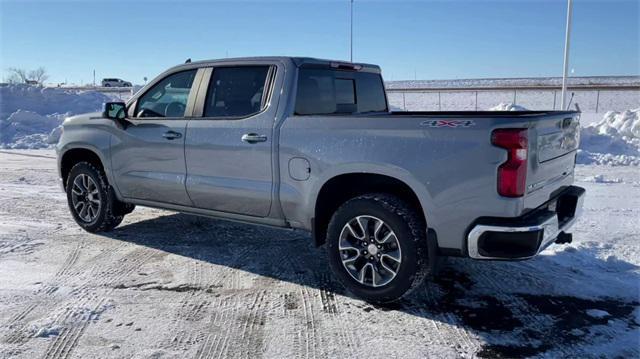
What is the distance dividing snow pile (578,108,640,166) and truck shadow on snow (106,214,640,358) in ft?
22.0

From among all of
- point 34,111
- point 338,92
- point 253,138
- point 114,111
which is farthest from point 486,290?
point 34,111

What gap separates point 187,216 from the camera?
684 centimetres

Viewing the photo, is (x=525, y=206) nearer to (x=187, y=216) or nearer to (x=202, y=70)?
(x=202, y=70)

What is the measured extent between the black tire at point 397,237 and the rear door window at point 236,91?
127 centimetres

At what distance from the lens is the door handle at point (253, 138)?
4418 mm

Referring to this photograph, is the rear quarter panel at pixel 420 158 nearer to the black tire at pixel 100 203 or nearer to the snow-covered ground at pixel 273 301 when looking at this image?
the snow-covered ground at pixel 273 301

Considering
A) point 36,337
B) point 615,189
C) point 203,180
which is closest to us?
point 36,337

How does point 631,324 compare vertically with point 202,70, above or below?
below

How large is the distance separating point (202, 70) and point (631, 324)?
4170 mm

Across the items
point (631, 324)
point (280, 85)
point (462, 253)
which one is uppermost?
point (280, 85)

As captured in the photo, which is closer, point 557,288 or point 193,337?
→ point 193,337

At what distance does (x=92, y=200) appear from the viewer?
5.95 meters

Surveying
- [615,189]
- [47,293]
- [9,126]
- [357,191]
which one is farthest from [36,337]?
[9,126]

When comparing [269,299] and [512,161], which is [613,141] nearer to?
[512,161]
